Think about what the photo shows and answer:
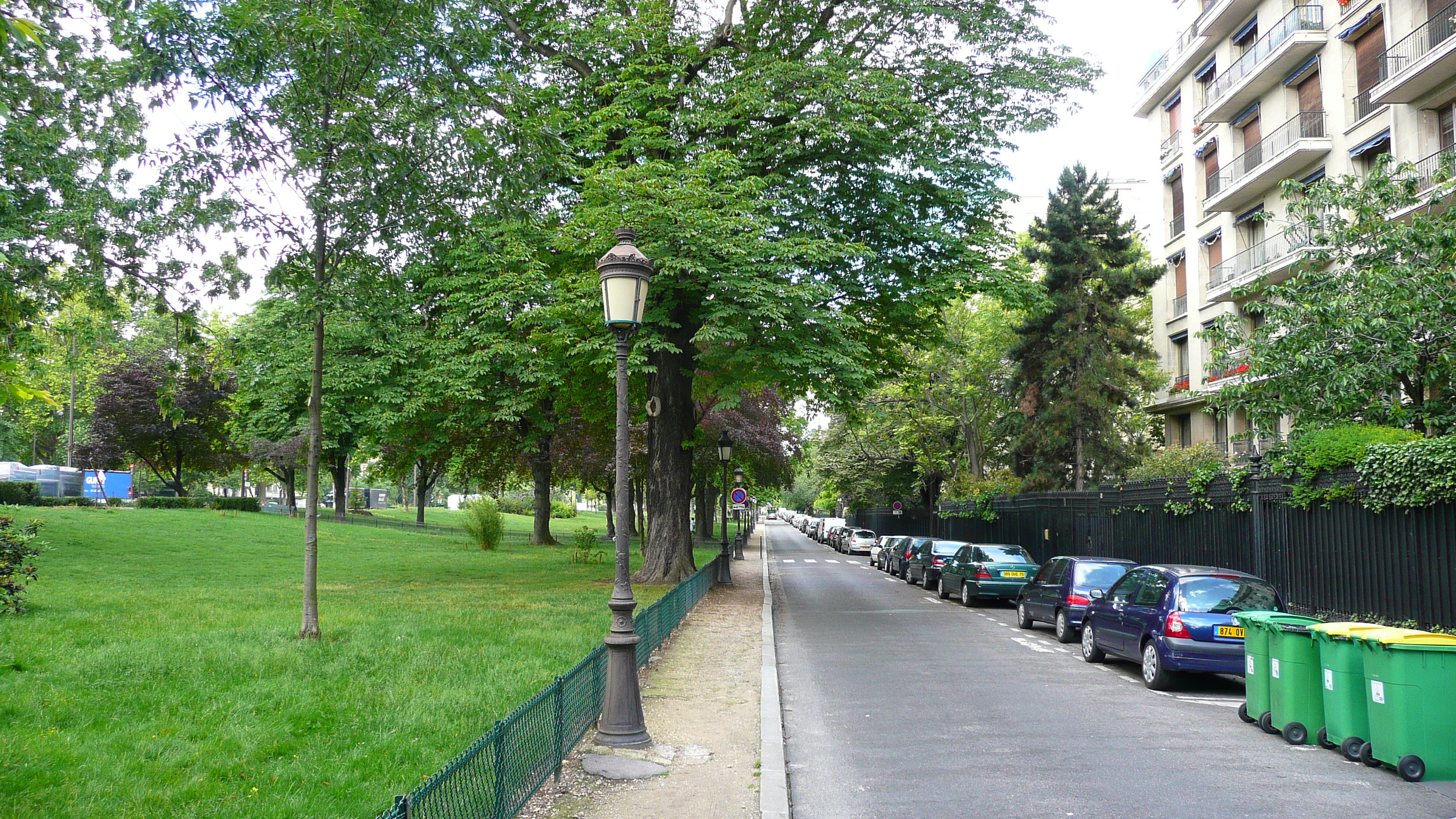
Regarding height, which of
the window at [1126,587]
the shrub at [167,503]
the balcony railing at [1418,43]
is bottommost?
the window at [1126,587]

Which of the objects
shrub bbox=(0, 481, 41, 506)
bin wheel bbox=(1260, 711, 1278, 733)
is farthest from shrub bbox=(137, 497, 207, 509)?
bin wheel bbox=(1260, 711, 1278, 733)

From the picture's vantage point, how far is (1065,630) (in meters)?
15.2

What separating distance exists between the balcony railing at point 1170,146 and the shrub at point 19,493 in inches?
1834

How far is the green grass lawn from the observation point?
5.74 m

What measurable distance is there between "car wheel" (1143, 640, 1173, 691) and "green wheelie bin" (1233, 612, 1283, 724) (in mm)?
1696

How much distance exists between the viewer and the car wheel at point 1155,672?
35.1ft

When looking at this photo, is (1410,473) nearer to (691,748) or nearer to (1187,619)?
(1187,619)

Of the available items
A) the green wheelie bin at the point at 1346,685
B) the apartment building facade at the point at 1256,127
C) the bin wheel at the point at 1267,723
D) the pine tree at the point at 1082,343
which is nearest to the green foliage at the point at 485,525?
the pine tree at the point at 1082,343

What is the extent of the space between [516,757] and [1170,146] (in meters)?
36.6

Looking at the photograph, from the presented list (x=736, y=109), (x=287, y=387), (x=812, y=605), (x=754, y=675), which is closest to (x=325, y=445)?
(x=287, y=387)

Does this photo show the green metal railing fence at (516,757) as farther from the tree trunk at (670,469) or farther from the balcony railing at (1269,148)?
the balcony railing at (1269,148)

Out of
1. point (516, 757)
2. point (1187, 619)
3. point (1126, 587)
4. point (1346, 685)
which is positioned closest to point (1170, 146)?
point (1126, 587)

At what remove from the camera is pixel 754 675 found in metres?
11.1

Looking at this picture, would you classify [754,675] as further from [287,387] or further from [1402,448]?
[287,387]
